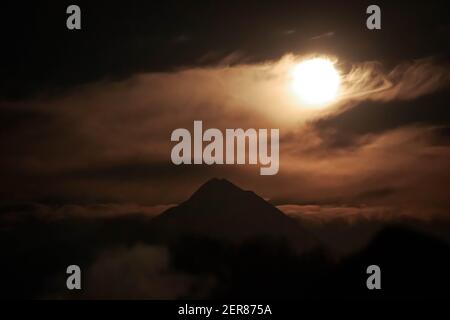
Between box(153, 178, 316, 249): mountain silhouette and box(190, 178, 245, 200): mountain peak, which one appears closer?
box(190, 178, 245, 200): mountain peak

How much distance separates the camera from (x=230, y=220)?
8914 mm

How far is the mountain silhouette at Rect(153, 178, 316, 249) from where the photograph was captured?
852cm

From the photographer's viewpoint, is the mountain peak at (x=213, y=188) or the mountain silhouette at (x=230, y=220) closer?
the mountain peak at (x=213, y=188)

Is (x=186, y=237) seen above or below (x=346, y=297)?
above

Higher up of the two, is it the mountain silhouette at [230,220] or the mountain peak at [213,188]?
the mountain peak at [213,188]

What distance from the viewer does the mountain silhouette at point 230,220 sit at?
8.52 meters

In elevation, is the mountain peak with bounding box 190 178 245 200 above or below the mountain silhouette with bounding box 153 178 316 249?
above

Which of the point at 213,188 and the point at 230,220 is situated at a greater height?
the point at 213,188
